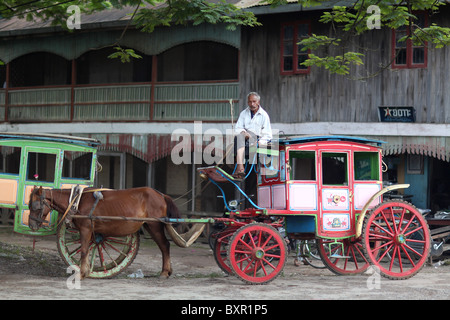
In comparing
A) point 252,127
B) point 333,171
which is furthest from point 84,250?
point 333,171

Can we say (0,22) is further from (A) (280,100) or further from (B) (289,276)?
(B) (289,276)

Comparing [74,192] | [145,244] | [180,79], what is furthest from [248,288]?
[180,79]

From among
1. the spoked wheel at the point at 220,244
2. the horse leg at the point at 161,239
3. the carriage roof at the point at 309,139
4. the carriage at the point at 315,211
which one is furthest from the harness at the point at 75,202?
the carriage roof at the point at 309,139

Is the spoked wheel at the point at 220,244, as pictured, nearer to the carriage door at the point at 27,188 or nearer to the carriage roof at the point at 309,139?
the carriage roof at the point at 309,139

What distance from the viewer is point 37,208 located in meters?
10.4

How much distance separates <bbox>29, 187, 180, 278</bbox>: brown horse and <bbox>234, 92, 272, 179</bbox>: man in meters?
1.63

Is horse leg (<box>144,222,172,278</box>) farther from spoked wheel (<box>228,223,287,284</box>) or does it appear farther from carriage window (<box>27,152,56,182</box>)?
carriage window (<box>27,152,56,182</box>)

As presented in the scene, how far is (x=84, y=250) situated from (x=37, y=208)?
3.04ft

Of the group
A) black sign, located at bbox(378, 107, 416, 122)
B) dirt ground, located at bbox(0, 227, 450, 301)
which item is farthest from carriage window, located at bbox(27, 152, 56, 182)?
black sign, located at bbox(378, 107, 416, 122)

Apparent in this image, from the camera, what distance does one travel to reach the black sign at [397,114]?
53.5 ft

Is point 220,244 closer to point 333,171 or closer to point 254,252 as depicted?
point 254,252

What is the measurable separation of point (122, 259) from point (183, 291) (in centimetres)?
228

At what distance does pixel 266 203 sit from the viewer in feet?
34.8

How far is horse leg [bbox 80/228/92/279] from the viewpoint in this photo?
10430 mm
